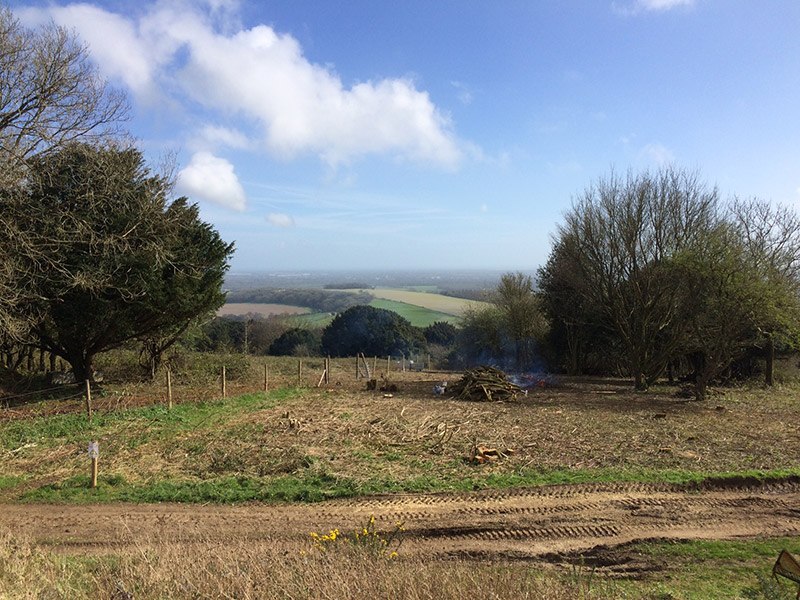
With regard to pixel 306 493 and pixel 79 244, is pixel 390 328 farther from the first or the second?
pixel 306 493

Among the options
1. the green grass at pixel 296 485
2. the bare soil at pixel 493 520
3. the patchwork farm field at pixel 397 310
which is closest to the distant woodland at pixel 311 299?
the patchwork farm field at pixel 397 310

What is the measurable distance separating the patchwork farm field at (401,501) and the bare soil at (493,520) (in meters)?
0.03

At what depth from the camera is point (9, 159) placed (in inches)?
501

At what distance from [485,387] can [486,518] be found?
1064 cm

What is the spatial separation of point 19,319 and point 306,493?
36.7 feet

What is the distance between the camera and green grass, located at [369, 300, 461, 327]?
5216cm

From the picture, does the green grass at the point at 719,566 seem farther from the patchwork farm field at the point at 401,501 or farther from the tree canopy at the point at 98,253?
the tree canopy at the point at 98,253

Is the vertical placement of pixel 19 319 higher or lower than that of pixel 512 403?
higher

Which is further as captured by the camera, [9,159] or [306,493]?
[9,159]

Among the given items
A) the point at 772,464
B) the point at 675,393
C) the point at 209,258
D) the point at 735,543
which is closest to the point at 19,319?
the point at 209,258

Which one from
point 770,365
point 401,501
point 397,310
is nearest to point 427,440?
point 401,501

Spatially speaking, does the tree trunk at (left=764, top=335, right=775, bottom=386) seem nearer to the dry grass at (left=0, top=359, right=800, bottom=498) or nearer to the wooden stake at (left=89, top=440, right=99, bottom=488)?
the dry grass at (left=0, top=359, right=800, bottom=498)

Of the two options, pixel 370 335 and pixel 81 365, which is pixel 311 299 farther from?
pixel 81 365

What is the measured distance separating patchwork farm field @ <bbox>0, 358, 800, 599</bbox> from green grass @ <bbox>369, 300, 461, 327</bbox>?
117ft
